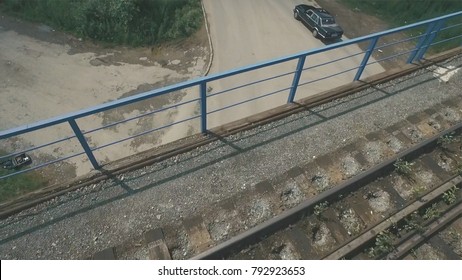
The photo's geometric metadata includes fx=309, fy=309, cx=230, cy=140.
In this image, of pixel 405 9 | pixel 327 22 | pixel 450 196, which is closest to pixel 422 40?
pixel 450 196

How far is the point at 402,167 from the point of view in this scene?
5992 millimetres

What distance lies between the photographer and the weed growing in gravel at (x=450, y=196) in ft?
18.6

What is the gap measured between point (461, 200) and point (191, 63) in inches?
510

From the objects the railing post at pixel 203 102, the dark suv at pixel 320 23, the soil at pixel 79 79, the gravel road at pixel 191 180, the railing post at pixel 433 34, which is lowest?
the soil at pixel 79 79

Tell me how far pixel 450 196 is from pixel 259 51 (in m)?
12.7

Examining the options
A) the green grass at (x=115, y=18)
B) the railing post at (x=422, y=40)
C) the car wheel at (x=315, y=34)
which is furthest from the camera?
the car wheel at (x=315, y=34)

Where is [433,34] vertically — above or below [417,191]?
above

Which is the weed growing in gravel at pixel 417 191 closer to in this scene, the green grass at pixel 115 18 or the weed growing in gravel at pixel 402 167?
the weed growing in gravel at pixel 402 167

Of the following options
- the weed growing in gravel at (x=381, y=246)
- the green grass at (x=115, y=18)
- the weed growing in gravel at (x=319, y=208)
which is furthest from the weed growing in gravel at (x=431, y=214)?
the green grass at (x=115, y=18)

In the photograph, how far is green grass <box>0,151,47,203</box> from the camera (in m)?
8.99

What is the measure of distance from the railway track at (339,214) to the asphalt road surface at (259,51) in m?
7.53

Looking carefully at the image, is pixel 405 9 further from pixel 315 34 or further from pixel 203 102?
pixel 203 102

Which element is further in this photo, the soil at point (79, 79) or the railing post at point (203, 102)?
the soil at point (79, 79)

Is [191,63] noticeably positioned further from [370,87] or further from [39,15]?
[370,87]
